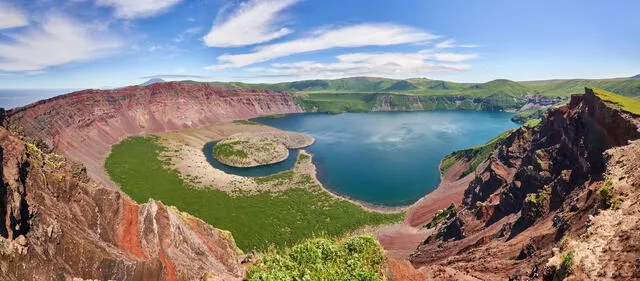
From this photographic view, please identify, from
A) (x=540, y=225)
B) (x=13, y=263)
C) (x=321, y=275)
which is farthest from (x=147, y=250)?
(x=540, y=225)

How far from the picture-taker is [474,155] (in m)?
113

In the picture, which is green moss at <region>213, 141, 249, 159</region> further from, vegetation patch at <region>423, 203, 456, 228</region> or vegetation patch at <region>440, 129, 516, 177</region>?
vegetation patch at <region>423, 203, 456, 228</region>

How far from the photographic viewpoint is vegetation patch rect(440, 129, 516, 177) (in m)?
105

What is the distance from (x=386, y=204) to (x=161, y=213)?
226 ft

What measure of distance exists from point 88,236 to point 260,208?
57446 millimetres

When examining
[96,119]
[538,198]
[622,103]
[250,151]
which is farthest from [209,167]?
[622,103]

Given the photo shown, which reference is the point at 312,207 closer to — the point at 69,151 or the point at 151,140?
the point at 69,151

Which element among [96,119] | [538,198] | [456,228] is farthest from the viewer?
[96,119]

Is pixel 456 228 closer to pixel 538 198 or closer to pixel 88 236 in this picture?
pixel 538 198

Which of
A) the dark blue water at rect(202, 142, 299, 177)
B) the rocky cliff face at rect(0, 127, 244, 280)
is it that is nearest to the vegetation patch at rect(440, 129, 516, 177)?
the dark blue water at rect(202, 142, 299, 177)

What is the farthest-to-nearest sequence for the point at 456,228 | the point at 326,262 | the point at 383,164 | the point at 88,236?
the point at 383,164 → the point at 456,228 → the point at 88,236 → the point at 326,262

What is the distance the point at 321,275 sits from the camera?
60.5 ft

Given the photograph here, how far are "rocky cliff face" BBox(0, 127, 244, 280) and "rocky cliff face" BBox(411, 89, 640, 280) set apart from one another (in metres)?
23.2

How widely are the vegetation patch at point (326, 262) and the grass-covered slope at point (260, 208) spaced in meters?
46.1
